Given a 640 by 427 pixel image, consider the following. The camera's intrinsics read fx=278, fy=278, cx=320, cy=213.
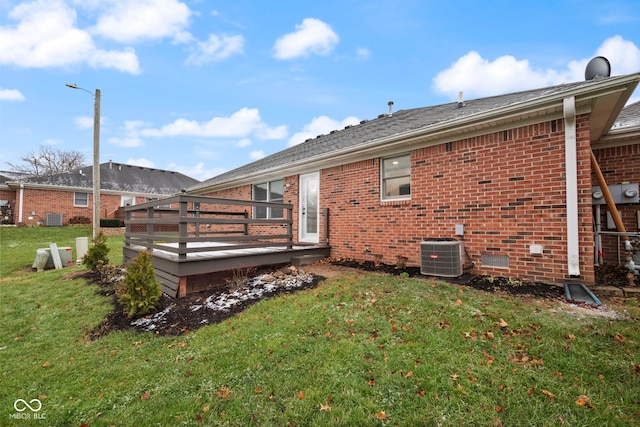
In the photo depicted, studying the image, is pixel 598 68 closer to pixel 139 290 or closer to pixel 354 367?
pixel 354 367

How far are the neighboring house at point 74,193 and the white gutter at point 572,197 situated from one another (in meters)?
25.8

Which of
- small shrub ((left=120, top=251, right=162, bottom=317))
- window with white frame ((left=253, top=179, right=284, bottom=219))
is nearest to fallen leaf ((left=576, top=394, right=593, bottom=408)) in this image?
small shrub ((left=120, top=251, right=162, bottom=317))

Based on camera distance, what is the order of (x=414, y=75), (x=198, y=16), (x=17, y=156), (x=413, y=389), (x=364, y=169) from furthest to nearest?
(x=17, y=156) < (x=414, y=75) < (x=198, y=16) < (x=364, y=169) < (x=413, y=389)

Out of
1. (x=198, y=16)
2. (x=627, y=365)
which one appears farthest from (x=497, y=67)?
(x=627, y=365)

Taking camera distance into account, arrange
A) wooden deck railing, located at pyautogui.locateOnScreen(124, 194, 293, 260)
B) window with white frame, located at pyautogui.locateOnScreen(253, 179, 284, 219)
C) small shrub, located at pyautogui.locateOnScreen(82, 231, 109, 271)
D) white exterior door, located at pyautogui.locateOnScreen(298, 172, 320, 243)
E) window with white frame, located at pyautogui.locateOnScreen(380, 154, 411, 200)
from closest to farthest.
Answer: wooden deck railing, located at pyautogui.locateOnScreen(124, 194, 293, 260)
window with white frame, located at pyautogui.locateOnScreen(380, 154, 411, 200)
small shrub, located at pyautogui.locateOnScreen(82, 231, 109, 271)
white exterior door, located at pyautogui.locateOnScreen(298, 172, 320, 243)
window with white frame, located at pyautogui.locateOnScreen(253, 179, 284, 219)

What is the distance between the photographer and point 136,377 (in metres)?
2.80

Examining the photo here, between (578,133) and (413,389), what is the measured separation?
4.69 m

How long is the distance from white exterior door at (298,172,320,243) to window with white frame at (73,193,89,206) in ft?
67.0

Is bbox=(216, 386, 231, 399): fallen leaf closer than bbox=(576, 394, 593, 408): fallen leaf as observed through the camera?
No

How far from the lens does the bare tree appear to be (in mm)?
30922

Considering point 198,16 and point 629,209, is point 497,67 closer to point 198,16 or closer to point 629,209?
point 629,209

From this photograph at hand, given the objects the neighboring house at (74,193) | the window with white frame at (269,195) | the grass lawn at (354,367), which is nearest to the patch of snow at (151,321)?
the grass lawn at (354,367)

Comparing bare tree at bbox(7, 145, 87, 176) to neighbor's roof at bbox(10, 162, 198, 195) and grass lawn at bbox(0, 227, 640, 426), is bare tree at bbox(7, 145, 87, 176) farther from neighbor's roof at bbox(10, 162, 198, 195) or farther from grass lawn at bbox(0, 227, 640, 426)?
grass lawn at bbox(0, 227, 640, 426)
